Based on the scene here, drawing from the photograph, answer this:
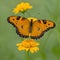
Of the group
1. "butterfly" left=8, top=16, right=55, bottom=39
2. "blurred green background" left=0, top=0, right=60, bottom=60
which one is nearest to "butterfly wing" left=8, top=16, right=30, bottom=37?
"butterfly" left=8, top=16, right=55, bottom=39

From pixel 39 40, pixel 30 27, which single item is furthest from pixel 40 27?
pixel 39 40

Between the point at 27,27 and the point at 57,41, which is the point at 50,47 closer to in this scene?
the point at 57,41

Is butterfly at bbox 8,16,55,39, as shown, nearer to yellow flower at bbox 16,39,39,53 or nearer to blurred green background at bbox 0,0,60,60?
yellow flower at bbox 16,39,39,53

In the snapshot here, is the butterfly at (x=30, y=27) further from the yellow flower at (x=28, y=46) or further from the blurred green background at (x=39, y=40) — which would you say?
the blurred green background at (x=39, y=40)

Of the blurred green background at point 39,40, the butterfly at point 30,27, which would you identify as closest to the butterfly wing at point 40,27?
the butterfly at point 30,27

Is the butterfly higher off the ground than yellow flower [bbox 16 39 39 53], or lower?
higher

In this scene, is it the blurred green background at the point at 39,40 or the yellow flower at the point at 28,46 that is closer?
the yellow flower at the point at 28,46

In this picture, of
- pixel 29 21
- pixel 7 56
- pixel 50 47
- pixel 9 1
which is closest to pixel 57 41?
pixel 50 47

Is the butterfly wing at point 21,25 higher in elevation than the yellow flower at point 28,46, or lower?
higher
